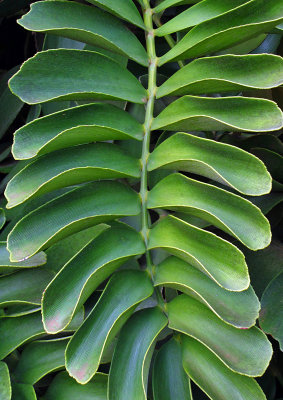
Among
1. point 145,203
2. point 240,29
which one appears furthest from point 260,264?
point 240,29

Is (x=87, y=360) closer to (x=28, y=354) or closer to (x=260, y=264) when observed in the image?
(x=28, y=354)

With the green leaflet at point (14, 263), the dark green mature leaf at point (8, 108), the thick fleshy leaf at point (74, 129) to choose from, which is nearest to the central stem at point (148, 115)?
the thick fleshy leaf at point (74, 129)

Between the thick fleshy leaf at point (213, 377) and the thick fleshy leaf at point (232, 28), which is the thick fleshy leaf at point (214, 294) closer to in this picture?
the thick fleshy leaf at point (213, 377)

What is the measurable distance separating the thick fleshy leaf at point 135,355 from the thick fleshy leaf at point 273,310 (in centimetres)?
11

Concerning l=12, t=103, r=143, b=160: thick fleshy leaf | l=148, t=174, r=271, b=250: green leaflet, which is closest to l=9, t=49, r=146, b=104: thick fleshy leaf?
l=12, t=103, r=143, b=160: thick fleshy leaf

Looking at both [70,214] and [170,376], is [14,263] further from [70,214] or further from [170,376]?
[170,376]

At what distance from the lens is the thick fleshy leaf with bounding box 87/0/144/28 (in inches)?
22.4

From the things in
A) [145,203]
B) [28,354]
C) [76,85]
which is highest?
[76,85]

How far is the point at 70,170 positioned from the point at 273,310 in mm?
261

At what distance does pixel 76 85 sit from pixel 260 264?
0.98 ft

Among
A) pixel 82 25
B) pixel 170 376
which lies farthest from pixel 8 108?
pixel 170 376

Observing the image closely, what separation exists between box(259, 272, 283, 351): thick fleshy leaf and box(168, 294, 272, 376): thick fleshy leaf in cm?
8

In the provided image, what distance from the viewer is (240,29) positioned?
493 mm

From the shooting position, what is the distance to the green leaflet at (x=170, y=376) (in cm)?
49
